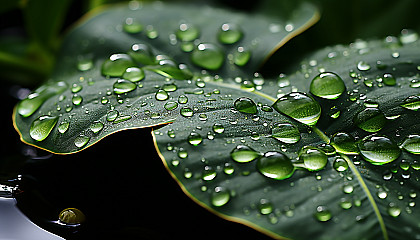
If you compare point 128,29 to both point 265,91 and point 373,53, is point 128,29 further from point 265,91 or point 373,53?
point 373,53

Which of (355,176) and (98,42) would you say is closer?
(355,176)

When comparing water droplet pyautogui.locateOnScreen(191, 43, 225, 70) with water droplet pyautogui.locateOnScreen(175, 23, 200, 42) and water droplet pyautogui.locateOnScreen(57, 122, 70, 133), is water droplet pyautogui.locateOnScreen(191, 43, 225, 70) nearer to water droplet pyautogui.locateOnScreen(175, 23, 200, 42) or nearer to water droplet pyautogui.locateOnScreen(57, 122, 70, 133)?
water droplet pyautogui.locateOnScreen(175, 23, 200, 42)

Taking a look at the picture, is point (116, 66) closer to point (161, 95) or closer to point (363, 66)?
point (161, 95)

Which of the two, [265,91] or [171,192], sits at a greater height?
[265,91]

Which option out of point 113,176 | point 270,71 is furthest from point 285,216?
point 270,71

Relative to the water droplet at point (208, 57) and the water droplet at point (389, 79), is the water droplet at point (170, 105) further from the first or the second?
the water droplet at point (389, 79)

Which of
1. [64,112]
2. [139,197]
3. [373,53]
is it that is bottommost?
[139,197]

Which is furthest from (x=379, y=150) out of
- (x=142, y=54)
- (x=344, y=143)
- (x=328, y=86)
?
(x=142, y=54)
